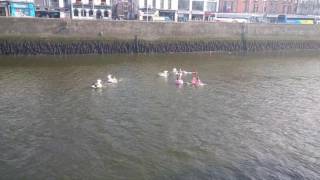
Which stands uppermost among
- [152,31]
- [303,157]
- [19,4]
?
[19,4]

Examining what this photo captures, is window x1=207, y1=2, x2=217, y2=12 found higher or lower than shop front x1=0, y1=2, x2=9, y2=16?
higher

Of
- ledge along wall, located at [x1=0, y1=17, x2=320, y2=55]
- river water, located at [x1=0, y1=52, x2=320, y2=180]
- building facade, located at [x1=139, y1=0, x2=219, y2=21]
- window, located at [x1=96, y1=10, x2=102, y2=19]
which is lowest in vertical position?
river water, located at [x1=0, y1=52, x2=320, y2=180]

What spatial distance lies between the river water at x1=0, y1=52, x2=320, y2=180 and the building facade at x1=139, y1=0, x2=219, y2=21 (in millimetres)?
38760

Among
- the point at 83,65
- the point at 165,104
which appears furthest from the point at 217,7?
the point at 165,104

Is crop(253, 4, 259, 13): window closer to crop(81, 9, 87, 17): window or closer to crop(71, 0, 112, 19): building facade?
crop(71, 0, 112, 19): building facade

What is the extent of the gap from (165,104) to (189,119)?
3390 mm

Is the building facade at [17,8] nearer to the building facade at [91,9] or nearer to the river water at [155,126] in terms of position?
the building facade at [91,9]

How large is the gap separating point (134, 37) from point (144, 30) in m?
1.95

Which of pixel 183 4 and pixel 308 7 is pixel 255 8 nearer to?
pixel 308 7

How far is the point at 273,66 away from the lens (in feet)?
143

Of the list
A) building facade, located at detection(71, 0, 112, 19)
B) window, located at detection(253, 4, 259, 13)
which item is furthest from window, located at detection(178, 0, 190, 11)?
window, located at detection(253, 4, 259, 13)

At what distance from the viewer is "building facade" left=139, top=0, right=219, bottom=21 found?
73.2m

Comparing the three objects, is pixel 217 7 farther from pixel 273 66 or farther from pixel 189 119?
pixel 189 119

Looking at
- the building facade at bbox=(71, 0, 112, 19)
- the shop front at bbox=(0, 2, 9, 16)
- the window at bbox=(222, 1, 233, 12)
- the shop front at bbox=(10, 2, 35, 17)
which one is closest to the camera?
the shop front at bbox=(0, 2, 9, 16)
